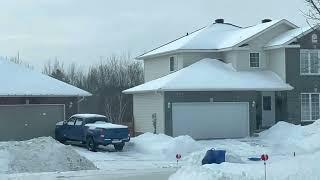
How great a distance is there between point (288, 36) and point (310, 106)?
187 inches

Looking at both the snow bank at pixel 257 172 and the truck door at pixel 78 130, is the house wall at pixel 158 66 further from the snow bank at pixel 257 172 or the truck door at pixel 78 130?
the snow bank at pixel 257 172

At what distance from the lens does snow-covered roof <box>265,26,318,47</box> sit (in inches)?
1517

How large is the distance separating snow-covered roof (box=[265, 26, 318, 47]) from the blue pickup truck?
12796 millimetres

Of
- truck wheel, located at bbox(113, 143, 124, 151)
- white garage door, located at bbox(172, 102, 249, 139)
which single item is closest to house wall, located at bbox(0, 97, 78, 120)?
white garage door, located at bbox(172, 102, 249, 139)

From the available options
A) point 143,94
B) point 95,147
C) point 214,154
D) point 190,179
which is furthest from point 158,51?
point 190,179

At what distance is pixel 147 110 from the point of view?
3872cm

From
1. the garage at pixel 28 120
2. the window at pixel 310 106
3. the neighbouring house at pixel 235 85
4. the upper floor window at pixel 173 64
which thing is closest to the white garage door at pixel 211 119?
the neighbouring house at pixel 235 85

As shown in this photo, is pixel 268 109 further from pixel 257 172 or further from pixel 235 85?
pixel 257 172

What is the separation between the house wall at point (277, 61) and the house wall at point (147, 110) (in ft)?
27.2

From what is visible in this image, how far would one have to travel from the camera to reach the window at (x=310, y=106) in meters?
39.9

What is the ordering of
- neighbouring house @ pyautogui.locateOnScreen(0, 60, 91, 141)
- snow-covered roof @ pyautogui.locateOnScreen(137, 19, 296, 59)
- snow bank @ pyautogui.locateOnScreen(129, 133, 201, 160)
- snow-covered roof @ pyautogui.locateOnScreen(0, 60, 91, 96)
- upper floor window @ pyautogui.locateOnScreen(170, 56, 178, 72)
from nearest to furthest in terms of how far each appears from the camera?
snow bank @ pyautogui.locateOnScreen(129, 133, 201, 160)
neighbouring house @ pyautogui.locateOnScreen(0, 60, 91, 141)
snow-covered roof @ pyautogui.locateOnScreen(0, 60, 91, 96)
snow-covered roof @ pyautogui.locateOnScreen(137, 19, 296, 59)
upper floor window @ pyautogui.locateOnScreen(170, 56, 178, 72)

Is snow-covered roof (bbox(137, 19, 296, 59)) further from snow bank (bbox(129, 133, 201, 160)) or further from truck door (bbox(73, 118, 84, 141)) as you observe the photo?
truck door (bbox(73, 118, 84, 141))

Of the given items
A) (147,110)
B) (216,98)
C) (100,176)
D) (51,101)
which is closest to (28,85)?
(51,101)

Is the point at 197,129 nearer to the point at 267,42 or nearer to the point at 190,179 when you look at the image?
the point at 267,42
